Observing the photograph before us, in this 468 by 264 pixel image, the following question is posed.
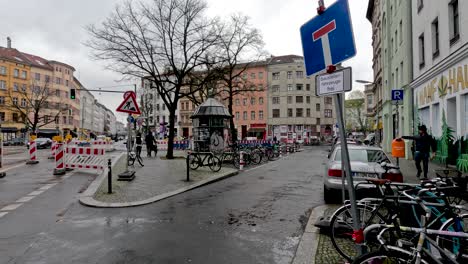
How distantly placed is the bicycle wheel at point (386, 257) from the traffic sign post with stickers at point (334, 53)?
1.40 ft

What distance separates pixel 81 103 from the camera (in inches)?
4193

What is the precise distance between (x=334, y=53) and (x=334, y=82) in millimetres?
287

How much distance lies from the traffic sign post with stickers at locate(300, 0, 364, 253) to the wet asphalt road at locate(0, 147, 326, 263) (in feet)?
6.40

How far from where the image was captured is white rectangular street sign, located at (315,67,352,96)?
3075mm

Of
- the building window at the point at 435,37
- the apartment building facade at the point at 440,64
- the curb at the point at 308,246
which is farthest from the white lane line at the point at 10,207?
the building window at the point at 435,37

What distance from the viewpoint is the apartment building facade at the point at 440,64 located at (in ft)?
42.3

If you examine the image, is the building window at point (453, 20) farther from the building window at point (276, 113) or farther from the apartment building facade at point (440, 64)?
the building window at point (276, 113)

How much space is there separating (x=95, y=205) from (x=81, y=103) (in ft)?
358

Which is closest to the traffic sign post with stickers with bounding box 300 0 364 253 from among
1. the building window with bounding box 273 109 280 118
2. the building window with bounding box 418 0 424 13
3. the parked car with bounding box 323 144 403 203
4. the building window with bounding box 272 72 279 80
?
the parked car with bounding box 323 144 403 203

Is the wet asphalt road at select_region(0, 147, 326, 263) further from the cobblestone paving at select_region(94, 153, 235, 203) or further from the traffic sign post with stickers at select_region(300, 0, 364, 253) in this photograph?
the traffic sign post with stickers at select_region(300, 0, 364, 253)

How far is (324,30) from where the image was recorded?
10.9 ft

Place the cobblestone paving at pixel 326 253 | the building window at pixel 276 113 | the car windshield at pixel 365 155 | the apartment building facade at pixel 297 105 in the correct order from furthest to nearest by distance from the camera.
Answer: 1. the building window at pixel 276 113
2. the apartment building facade at pixel 297 105
3. the car windshield at pixel 365 155
4. the cobblestone paving at pixel 326 253

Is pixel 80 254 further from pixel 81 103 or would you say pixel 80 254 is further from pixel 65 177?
pixel 81 103

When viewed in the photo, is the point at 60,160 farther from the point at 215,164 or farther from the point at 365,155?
the point at 365,155
